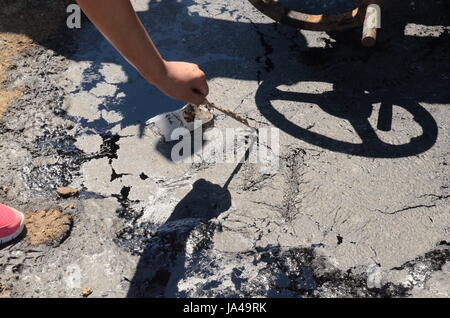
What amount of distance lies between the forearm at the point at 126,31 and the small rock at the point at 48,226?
98 centimetres

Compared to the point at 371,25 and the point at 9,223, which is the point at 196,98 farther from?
the point at 371,25

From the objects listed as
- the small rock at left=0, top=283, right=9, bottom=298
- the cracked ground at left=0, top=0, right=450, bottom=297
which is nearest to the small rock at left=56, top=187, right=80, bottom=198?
the cracked ground at left=0, top=0, right=450, bottom=297

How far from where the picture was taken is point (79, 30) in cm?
347

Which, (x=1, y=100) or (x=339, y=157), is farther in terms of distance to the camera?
(x=1, y=100)

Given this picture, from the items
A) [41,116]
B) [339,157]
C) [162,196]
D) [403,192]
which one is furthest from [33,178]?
[403,192]

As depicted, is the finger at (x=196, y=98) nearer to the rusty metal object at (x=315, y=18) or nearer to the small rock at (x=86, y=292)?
the small rock at (x=86, y=292)

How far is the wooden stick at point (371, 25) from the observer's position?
8.57ft

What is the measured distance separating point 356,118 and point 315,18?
2.42 ft

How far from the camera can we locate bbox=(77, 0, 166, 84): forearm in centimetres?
146

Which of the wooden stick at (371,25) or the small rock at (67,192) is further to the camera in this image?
the wooden stick at (371,25)

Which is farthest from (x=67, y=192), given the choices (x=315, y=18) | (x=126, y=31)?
(x=315, y=18)

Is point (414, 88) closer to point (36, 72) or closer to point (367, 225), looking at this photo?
point (367, 225)

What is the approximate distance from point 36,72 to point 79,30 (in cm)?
52

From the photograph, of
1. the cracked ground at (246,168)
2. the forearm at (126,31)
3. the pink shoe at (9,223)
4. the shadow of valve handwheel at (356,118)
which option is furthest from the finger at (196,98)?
the pink shoe at (9,223)
